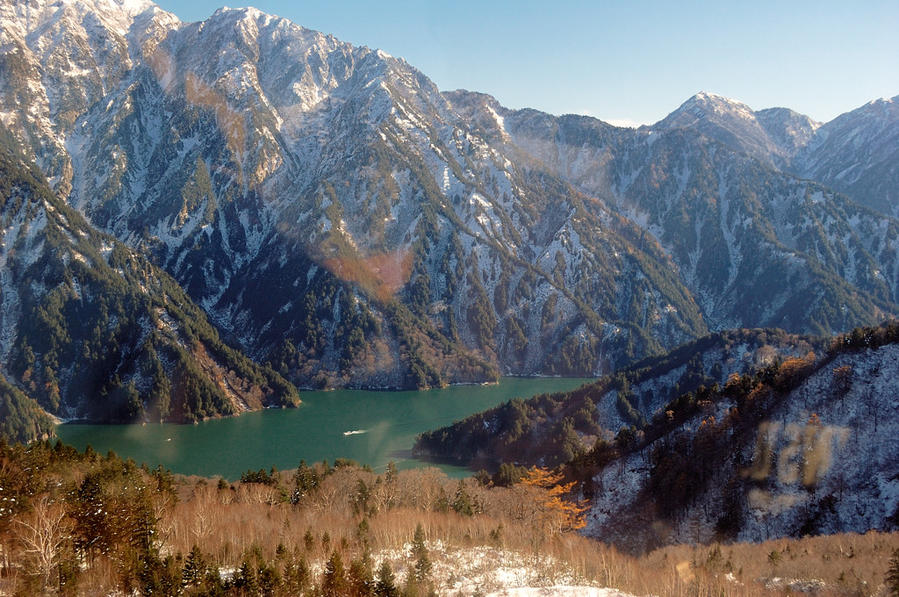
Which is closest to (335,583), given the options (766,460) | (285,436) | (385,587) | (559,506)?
(385,587)

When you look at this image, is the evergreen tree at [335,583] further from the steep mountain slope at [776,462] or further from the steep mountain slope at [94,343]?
the steep mountain slope at [94,343]

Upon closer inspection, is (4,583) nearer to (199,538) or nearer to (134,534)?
(134,534)

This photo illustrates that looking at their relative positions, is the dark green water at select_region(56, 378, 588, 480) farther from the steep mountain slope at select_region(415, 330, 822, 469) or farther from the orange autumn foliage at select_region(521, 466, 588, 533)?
the orange autumn foliage at select_region(521, 466, 588, 533)

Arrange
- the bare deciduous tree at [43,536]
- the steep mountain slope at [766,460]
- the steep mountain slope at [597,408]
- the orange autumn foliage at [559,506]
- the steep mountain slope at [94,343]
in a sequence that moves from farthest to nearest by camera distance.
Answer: the steep mountain slope at [94,343] → the steep mountain slope at [597,408] → the orange autumn foliage at [559,506] → the steep mountain slope at [766,460] → the bare deciduous tree at [43,536]

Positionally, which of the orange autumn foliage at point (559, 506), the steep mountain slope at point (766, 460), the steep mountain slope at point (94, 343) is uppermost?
the steep mountain slope at point (94, 343)

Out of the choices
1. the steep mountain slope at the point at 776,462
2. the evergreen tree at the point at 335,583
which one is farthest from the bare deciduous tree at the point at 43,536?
the steep mountain slope at the point at 776,462

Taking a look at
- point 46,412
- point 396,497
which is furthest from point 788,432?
point 46,412

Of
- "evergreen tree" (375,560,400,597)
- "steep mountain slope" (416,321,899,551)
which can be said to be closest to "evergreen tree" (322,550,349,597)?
"evergreen tree" (375,560,400,597)
